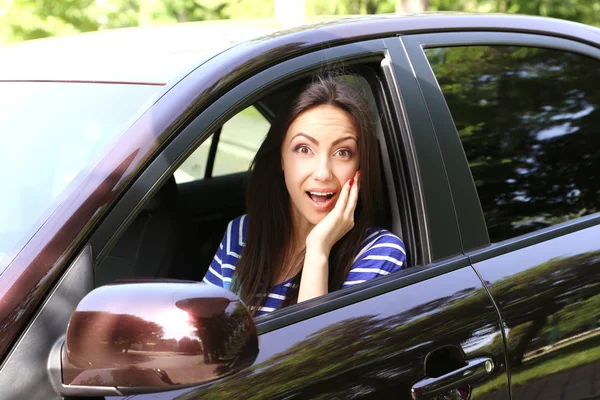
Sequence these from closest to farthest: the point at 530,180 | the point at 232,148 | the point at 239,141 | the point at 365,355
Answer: the point at 365,355 → the point at 530,180 → the point at 239,141 → the point at 232,148

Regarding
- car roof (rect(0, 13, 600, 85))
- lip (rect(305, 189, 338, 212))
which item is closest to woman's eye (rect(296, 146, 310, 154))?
lip (rect(305, 189, 338, 212))

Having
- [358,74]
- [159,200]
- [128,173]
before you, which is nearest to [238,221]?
[159,200]

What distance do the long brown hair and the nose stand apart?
0.08 meters

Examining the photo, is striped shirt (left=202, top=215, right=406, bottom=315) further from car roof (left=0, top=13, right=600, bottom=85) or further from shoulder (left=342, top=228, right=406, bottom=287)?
car roof (left=0, top=13, right=600, bottom=85)

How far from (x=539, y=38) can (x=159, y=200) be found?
4.06 feet

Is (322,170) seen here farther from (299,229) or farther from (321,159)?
(299,229)

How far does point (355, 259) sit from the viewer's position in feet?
6.79

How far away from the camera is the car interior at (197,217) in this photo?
6.84ft

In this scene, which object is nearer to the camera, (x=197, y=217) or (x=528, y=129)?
(x=528, y=129)

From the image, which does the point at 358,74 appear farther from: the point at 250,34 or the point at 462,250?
the point at 462,250

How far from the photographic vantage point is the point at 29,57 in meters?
2.09

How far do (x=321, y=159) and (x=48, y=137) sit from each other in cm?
67

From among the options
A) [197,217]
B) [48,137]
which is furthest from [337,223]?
[197,217]

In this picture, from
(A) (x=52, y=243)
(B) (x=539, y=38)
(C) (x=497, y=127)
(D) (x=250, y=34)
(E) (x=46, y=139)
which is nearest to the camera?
(A) (x=52, y=243)
